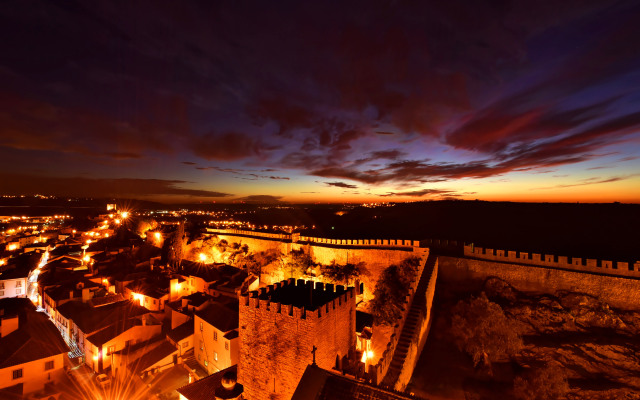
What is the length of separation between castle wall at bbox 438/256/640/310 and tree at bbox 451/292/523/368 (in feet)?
12.4

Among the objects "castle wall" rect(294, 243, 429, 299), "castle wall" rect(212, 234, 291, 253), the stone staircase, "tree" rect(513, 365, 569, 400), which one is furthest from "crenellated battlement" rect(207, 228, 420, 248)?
"tree" rect(513, 365, 569, 400)

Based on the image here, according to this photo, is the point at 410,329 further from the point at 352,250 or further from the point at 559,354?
the point at 352,250

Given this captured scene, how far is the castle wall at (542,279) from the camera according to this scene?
1348 cm

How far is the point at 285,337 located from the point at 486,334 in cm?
907

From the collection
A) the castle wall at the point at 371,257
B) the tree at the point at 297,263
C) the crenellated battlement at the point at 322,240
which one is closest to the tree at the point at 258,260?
the crenellated battlement at the point at 322,240

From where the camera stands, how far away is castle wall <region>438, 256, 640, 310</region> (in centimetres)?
1348

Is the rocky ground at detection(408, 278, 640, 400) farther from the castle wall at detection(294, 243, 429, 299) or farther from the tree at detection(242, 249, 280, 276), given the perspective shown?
the tree at detection(242, 249, 280, 276)

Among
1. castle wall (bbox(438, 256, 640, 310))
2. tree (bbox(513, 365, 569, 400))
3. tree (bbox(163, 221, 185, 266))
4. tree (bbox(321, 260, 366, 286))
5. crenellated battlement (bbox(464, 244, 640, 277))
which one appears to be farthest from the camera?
tree (bbox(163, 221, 185, 266))

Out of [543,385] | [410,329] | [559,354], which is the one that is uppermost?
[410,329]

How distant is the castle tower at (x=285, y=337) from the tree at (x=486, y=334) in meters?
6.37

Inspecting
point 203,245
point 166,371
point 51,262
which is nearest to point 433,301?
point 166,371

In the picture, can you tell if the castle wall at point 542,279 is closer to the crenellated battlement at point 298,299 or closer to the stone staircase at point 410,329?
the stone staircase at point 410,329

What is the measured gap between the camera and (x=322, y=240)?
25.2m

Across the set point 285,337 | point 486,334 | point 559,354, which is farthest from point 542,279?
point 285,337
